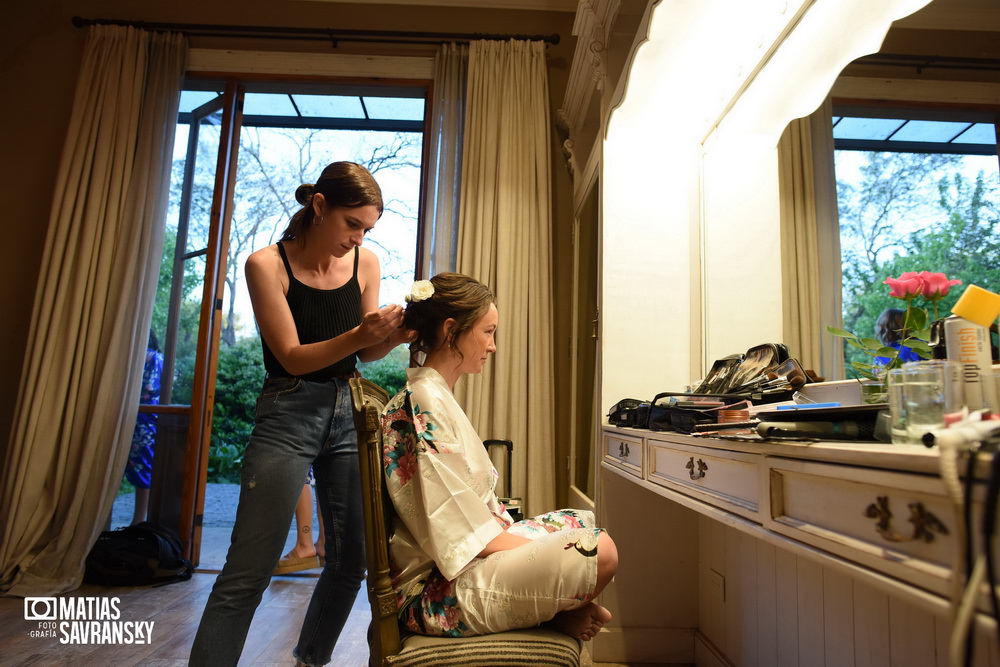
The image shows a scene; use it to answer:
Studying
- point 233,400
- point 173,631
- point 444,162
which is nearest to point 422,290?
point 173,631

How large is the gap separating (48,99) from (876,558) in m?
4.21

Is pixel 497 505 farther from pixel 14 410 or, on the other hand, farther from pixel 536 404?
pixel 14 410

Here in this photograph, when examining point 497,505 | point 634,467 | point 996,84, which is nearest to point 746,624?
point 634,467

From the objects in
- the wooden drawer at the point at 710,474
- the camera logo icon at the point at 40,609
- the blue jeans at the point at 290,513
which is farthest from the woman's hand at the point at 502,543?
the camera logo icon at the point at 40,609

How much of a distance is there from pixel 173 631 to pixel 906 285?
249cm

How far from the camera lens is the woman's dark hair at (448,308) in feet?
4.31

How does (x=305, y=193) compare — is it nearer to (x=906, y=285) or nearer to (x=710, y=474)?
(x=710, y=474)

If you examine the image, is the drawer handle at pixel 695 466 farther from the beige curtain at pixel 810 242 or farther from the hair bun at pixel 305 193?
the hair bun at pixel 305 193

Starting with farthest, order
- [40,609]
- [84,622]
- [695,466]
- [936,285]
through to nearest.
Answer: [40,609] → [84,622] → [695,466] → [936,285]

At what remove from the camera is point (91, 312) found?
3.03 meters

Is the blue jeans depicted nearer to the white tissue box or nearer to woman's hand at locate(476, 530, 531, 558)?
woman's hand at locate(476, 530, 531, 558)

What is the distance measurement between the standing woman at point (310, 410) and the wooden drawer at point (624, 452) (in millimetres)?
714

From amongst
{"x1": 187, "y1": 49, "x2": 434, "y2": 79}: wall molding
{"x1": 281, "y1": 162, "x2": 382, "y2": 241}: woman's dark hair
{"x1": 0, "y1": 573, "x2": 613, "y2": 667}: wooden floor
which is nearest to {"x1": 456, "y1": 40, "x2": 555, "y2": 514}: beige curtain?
{"x1": 187, "y1": 49, "x2": 434, "y2": 79}: wall molding

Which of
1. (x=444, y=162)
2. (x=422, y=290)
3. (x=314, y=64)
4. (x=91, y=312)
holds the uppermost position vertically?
(x=314, y=64)
